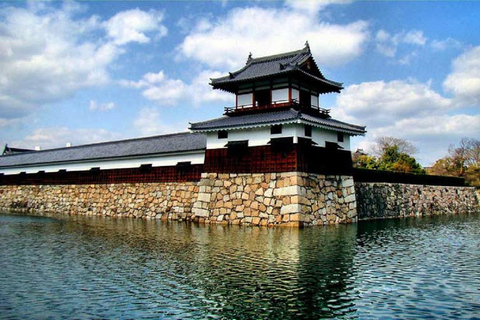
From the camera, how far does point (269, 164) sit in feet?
77.0

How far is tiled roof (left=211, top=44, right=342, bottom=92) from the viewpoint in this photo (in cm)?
2505

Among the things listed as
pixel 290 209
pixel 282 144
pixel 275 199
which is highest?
pixel 282 144

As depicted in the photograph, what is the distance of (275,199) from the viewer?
22.8 metres

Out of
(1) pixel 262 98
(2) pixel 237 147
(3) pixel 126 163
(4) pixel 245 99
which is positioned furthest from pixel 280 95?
(3) pixel 126 163

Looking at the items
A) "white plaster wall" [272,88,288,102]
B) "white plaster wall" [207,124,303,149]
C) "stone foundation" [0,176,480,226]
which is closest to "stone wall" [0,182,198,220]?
"stone foundation" [0,176,480,226]

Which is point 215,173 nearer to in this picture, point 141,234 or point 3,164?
point 141,234

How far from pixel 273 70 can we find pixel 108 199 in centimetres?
1655

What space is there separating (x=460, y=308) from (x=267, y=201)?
50.4 ft

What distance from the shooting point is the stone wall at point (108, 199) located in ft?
94.1

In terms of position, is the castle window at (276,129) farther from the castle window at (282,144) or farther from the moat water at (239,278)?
the moat water at (239,278)

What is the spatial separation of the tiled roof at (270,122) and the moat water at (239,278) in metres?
7.11

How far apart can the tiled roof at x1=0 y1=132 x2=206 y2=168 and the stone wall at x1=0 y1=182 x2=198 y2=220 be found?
7.68 feet

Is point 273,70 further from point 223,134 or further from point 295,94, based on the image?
point 223,134

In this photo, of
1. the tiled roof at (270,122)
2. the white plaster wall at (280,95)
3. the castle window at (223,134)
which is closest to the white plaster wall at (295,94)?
the white plaster wall at (280,95)
